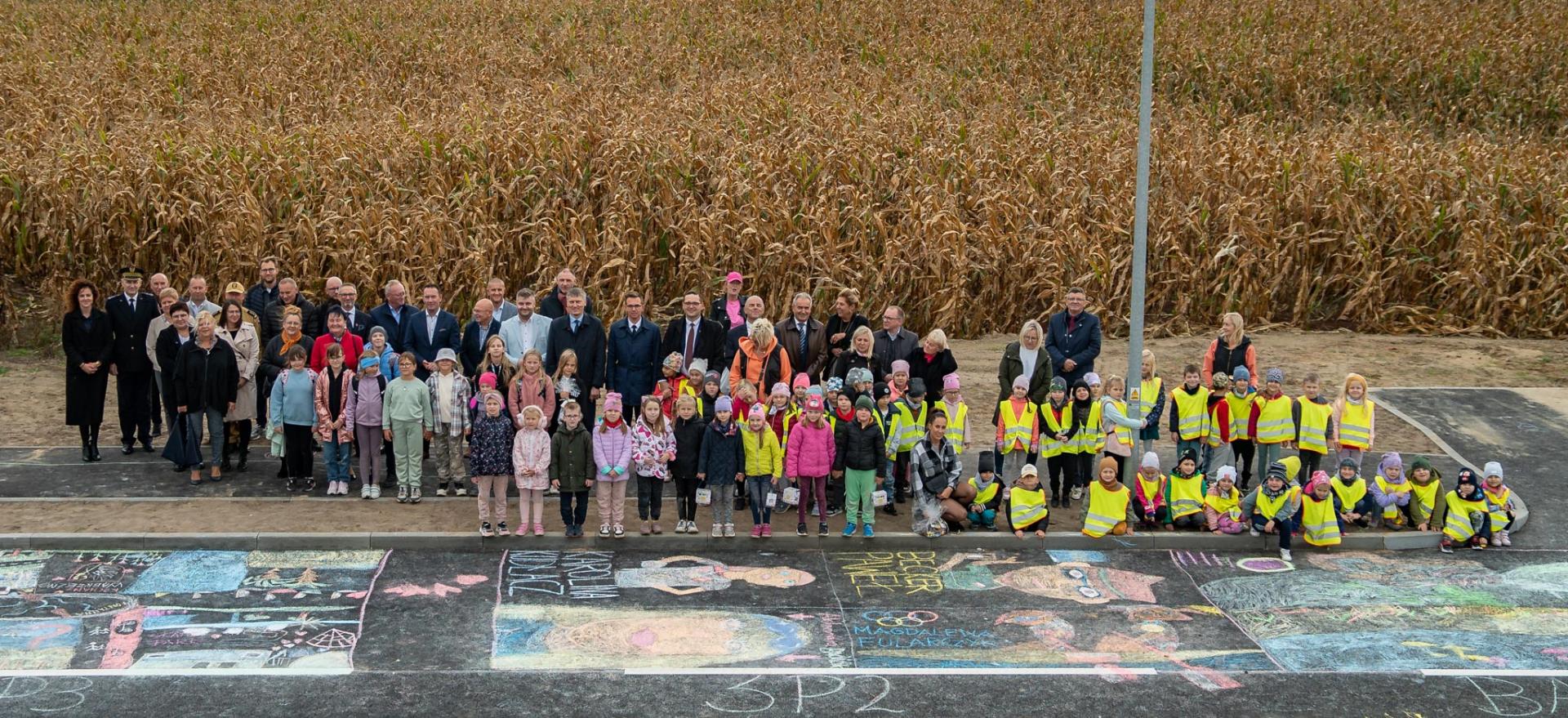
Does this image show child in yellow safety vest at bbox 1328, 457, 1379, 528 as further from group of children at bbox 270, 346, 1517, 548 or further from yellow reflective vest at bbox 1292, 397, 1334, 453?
yellow reflective vest at bbox 1292, 397, 1334, 453

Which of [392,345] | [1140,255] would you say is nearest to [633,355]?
[392,345]

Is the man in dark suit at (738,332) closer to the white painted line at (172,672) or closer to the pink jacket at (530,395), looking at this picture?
the pink jacket at (530,395)

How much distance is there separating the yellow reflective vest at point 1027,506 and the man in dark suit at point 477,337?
18.4ft

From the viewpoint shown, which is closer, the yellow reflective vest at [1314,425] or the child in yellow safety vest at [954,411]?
the child in yellow safety vest at [954,411]

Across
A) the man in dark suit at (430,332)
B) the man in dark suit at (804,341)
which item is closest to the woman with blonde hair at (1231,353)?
the man in dark suit at (804,341)

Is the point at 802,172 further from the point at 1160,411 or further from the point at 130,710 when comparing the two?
the point at 130,710

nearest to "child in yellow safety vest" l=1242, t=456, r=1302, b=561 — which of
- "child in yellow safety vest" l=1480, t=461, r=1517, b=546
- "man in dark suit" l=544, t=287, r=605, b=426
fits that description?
"child in yellow safety vest" l=1480, t=461, r=1517, b=546

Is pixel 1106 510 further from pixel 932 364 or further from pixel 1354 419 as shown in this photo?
pixel 1354 419

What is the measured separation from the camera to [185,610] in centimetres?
1145

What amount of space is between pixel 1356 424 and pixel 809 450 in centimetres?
576

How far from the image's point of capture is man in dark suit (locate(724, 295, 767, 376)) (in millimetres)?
14828

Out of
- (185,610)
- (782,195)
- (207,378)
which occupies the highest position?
(782,195)

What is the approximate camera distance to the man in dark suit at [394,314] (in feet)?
49.8

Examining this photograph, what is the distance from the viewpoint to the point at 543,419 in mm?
13586
